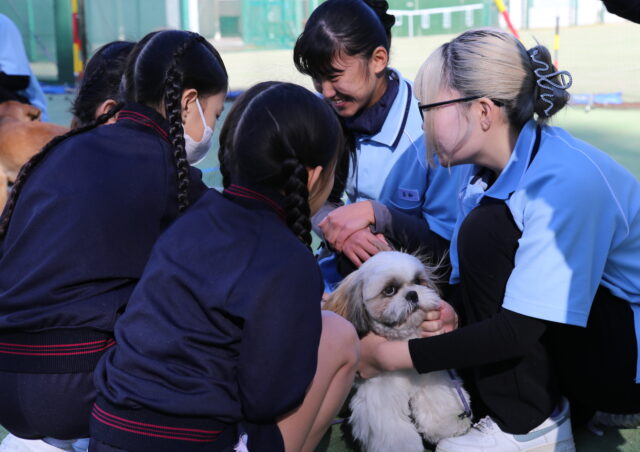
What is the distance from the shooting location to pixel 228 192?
1.63 m

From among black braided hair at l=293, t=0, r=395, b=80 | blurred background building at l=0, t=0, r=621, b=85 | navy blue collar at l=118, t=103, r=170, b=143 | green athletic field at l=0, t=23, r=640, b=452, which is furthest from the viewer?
blurred background building at l=0, t=0, r=621, b=85

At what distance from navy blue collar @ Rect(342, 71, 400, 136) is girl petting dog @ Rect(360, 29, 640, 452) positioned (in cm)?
63

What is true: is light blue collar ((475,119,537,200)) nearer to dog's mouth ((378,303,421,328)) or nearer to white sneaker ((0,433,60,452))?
dog's mouth ((378,303,421,328))

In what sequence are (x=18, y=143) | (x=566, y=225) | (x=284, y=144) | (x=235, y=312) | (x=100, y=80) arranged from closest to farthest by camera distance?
(x=235, y=312) < (x=284, y=144) < (x=566, y=225) < (x=100, y=80) < (x=18, y=143)

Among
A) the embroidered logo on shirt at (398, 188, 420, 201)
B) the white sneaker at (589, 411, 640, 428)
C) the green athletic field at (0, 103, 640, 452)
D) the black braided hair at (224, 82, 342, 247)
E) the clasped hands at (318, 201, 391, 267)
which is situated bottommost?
the green athletic field at (0, 103, 640, 452)

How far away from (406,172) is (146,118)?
110 cm

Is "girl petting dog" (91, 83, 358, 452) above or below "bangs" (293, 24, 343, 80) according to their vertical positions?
below

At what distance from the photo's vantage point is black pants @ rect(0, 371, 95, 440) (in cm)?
180

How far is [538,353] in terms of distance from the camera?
6.81 ft

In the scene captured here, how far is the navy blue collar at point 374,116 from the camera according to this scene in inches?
107

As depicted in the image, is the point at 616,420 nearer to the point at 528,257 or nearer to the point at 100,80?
the point at 528,257

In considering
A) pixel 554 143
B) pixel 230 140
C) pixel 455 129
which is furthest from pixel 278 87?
pixel 554 143

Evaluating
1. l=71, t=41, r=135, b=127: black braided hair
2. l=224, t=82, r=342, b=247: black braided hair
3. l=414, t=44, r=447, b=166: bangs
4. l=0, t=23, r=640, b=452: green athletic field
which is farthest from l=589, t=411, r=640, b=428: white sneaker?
l=0, t=23, r=640, b=452: green athletic field

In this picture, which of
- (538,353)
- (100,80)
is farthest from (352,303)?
(100,80)
